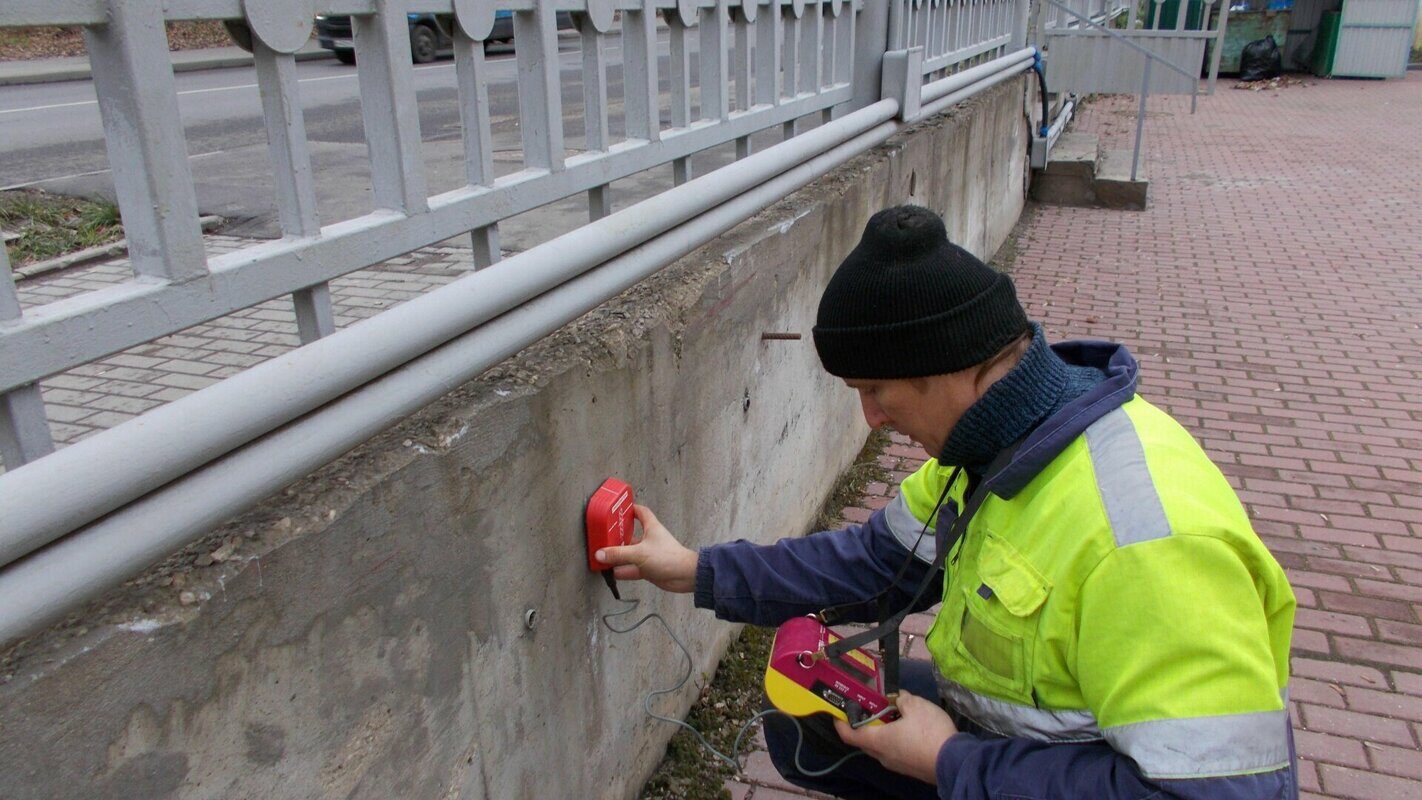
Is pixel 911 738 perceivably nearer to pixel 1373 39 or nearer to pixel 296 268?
pixel 296 268

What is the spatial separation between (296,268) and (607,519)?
840 millimetres

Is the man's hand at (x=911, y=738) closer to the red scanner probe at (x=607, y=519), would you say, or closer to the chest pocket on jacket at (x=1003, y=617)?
→ the chest pocket on jacket at (x=1003, y=617)

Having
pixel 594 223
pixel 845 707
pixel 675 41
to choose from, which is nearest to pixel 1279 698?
pixel 845 707

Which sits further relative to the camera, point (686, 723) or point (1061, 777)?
point (686, 723)

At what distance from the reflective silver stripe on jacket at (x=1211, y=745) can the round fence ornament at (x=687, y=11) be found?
192cm

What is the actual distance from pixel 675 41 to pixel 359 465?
1.50 meters

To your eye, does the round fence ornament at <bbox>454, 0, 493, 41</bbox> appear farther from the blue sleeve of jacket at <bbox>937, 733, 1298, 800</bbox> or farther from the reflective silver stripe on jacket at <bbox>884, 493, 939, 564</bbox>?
the blue sleeve of jacket at <bbox>937, 733, 1298, 800</bbox>

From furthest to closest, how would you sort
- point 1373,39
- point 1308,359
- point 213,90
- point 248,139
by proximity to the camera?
1. point 1373,39
2. point 213,90
3. point 248,139
4. point 1308,359

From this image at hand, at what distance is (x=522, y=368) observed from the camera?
199cm

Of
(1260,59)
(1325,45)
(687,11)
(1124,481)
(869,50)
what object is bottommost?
(1260,59)

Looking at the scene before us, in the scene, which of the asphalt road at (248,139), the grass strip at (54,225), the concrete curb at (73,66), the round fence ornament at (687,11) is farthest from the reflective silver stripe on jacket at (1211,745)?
the concrete curb at (73,66)

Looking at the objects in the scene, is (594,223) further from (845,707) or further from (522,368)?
(845,707)

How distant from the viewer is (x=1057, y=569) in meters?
1.50

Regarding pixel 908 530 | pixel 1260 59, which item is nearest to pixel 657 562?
pixel 908 530
